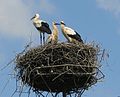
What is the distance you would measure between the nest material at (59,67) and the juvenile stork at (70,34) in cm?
112

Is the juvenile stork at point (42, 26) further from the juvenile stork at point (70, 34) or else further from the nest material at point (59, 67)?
the nest material at point (59, 67)

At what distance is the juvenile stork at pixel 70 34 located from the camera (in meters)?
12.3

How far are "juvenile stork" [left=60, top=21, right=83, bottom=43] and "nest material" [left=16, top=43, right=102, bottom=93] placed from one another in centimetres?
112

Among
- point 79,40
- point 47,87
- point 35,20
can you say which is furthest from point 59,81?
point 35,20

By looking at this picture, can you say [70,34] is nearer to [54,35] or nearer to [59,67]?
[54,35]

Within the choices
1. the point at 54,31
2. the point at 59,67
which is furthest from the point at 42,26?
the point at 59,67

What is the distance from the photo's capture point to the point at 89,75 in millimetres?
10438

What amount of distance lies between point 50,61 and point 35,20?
3603 mm

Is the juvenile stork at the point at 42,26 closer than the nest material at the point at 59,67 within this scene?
No

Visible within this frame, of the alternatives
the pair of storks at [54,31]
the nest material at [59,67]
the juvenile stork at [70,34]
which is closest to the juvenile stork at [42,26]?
the pair of storks at [54,31]

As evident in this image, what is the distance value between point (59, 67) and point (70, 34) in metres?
2.26

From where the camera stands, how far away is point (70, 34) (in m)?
12.6

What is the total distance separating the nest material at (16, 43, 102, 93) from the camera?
10385 mm

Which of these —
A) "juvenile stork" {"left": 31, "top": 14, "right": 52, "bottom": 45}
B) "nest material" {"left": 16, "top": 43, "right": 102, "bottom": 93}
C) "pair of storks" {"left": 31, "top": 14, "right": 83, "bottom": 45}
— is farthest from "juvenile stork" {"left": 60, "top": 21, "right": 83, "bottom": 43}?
"nest material" {"left": 16, "top": 43, "right": 102, "bottom": 93}
